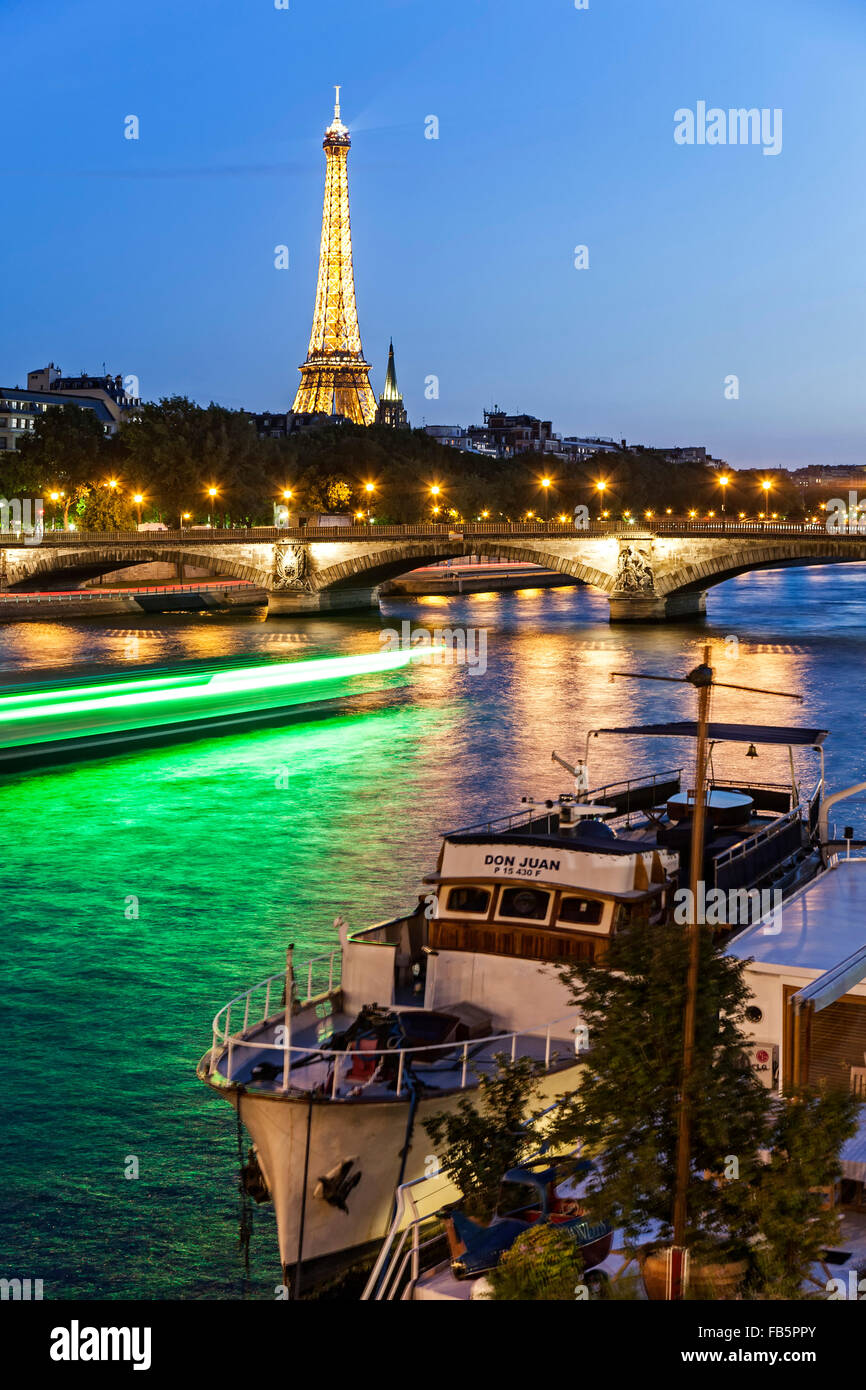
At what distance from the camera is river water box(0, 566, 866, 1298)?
10664 mm

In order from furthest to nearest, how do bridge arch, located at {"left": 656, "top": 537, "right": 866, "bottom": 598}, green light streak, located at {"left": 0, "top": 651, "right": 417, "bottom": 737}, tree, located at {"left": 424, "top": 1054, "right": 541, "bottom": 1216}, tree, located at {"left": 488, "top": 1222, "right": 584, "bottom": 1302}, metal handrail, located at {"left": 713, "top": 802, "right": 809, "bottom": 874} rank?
bridge arch, located at {"left": 656, "top": 537, "right": 866, "bottom": 598} < green light streak, located at {"left": 0, "top": 651, "right": 417, "bottom": 737} < metal handrail, located at {"left": 713, "top": 802, "right": 809, "bottom": 874} < tree, located at {"left": 424, "top": 1054, "right": 541, "bottom": 1216} < tree, located at {"left": 488, "top": 1222, "right": 584, "bottom": 1302}

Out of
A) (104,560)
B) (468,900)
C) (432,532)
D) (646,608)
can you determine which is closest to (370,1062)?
(468,900)

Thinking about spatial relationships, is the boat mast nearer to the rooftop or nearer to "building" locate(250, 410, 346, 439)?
the rooftop

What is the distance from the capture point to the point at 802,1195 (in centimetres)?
741

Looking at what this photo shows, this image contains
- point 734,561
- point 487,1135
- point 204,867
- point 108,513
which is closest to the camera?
point 487,1135

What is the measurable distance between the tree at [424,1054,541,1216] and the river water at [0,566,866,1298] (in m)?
1.62

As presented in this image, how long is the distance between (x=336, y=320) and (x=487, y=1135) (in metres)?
146

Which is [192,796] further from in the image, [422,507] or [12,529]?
[422,507]

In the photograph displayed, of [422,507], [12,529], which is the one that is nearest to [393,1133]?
[12,529]

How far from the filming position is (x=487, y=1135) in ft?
29.9

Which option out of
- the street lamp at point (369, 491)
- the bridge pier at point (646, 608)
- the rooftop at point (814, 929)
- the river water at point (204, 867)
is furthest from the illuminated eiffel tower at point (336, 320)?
the rooftop at point (814, 929)

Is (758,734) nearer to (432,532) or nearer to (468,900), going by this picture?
(468,900)

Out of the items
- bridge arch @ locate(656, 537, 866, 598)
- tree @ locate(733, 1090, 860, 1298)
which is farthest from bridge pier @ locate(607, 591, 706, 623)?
tree @ locate(733, 1090, 860, 1298)
